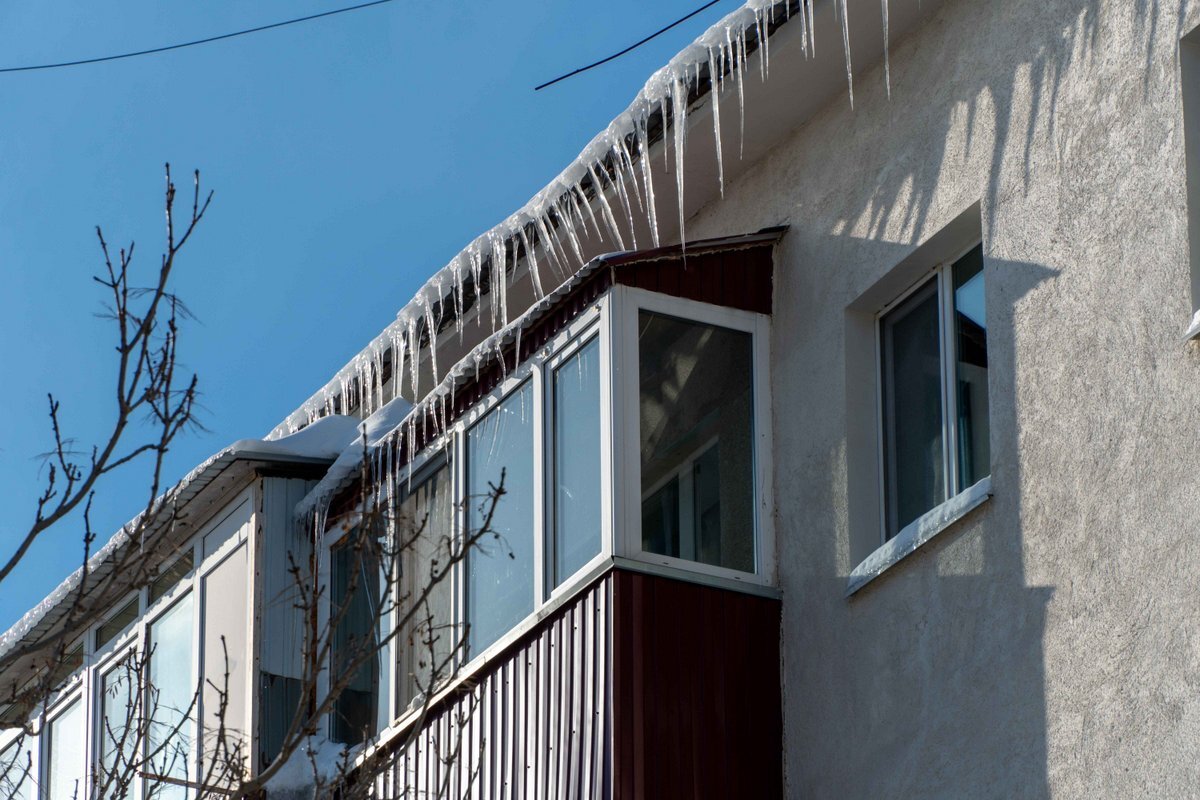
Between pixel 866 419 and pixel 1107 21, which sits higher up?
pixel 1107 21

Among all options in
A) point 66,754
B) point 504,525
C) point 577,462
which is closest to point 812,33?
point 577,462

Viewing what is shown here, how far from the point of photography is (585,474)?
29.8 feet

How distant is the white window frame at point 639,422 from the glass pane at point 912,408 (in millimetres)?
609

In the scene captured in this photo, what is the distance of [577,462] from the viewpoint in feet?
30.1

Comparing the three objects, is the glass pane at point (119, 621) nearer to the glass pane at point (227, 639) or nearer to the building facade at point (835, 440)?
the glass pane at point (227, 639)

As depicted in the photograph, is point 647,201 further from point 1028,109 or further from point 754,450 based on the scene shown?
point 1028,109

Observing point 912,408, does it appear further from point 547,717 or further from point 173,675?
point 173,675

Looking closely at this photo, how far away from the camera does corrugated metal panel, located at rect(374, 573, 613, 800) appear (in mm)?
8352

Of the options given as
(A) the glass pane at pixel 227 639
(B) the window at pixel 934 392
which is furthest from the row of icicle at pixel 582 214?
(A) the glass pane at pixel 227 639

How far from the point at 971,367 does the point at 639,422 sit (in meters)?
1.48

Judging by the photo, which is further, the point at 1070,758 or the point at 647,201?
the point at 647,201

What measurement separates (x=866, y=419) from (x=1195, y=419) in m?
2.35

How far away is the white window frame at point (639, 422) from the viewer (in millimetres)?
8688

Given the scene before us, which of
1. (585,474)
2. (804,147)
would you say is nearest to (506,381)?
(585,474)
